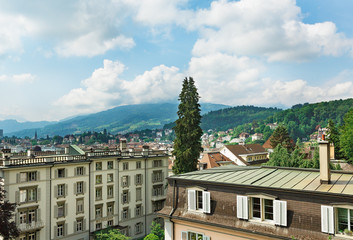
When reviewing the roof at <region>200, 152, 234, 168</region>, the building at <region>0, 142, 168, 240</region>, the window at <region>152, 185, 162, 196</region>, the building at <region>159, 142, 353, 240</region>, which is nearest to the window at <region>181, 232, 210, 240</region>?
the building at <region>159, 142, 353, 240</region>

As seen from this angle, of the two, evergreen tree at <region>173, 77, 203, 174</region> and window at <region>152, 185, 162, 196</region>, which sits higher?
evergreen tree at <region>173, 77, 203, 174</region>

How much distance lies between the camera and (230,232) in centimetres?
1633

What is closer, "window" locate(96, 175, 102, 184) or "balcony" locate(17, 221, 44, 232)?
"balcony" locate(17, 221, 44, 232)

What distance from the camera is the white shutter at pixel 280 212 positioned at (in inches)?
573

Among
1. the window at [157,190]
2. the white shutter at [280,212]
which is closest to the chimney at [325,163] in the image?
the white shutter at [280,212]

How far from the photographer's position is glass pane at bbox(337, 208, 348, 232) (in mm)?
13333

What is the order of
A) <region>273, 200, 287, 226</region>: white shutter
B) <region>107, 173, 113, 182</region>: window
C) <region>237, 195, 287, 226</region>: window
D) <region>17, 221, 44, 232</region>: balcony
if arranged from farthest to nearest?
<region>107, 173, 113, 182</region>: window, <region>17, 221, 44, 232</region>: balcony, <region>237, 195, 287, 226</region>: window, <region>273, 200, 287, 226</region>: white shutter

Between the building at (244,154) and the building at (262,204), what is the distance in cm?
7243

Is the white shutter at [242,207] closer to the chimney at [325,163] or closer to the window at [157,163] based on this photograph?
the chimney at [325,163]

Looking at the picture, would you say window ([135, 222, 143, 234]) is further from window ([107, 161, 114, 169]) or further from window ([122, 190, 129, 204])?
window ([107, 161, 114, 169])

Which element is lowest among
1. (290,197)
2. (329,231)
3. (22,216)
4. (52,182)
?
(22,216)

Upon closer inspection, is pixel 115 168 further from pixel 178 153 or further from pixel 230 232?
pixel 230 232

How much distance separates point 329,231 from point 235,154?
266 ft

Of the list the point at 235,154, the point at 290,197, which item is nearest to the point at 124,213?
the point at 290,197
